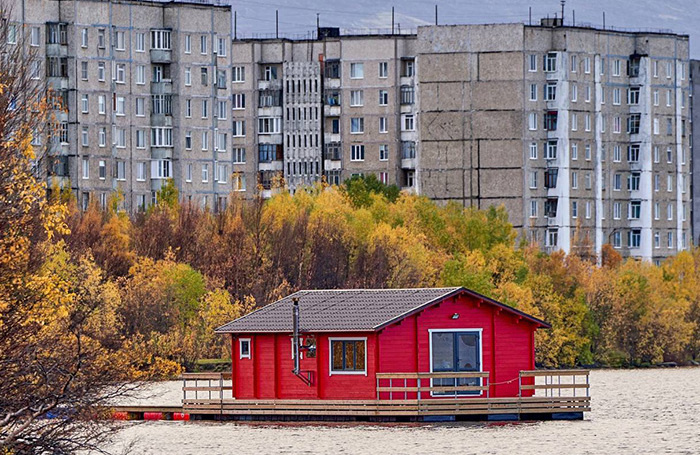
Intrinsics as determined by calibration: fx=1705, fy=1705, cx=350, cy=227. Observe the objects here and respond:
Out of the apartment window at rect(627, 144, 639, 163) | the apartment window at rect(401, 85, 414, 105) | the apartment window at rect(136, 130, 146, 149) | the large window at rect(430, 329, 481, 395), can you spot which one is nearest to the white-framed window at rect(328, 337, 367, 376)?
the large window at rect(430, 329, 481, 395)

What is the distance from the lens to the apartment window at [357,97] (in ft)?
517

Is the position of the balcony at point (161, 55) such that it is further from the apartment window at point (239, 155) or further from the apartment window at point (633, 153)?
the apartment window at point (633, 153)

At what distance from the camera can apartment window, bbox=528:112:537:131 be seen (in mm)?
153875

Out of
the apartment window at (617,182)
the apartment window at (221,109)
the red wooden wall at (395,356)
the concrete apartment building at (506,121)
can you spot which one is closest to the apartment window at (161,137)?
the apartment window at (221,109)

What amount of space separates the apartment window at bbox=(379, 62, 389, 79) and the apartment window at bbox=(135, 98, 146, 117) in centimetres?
2953

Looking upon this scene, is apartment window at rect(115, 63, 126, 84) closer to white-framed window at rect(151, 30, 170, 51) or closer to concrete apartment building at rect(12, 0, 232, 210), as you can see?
concrete apartment building at rect(12, 0, 232, 210)

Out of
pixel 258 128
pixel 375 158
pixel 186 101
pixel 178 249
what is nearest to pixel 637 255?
pixel 375 158

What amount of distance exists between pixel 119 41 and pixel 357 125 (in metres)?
32.6

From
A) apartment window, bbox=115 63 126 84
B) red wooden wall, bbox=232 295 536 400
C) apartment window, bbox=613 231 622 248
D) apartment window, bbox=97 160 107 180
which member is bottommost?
red wooden wall, bbox=232 295 536 400

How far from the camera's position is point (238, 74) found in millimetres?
162000

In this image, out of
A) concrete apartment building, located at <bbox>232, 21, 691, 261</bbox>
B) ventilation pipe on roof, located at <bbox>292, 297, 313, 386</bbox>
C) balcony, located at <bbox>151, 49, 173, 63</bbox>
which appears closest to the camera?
ventilation pipe on roof, located at <bbox>292, 297, 313, 386</bbox>

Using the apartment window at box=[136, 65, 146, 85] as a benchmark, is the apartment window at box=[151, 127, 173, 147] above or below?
below

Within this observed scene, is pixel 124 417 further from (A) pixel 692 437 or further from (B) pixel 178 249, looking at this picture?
(B) pixel 178 249

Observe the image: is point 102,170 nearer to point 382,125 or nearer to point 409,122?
point 382,125
